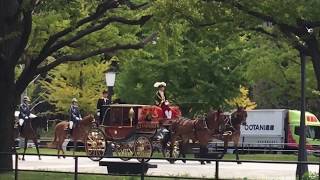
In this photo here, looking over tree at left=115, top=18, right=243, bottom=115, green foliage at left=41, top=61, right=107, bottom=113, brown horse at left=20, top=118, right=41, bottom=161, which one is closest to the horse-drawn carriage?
brown horse at left=20, top=118, right=41, bottom=161

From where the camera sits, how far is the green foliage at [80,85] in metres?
49.5

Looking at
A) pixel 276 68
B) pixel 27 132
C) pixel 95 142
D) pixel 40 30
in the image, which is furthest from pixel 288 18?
pixel 276 68

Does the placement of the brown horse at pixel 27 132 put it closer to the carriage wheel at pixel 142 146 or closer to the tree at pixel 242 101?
the carriage wheel at pixel 142 146

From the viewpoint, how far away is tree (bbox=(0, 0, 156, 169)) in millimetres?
20266

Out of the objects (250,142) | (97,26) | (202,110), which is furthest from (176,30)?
(250,142)

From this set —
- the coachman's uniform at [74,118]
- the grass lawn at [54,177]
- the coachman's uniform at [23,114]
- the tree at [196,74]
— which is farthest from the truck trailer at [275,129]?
the grass lawn at [54,177]

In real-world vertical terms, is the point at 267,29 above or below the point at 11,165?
above

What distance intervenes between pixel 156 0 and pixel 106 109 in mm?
8199

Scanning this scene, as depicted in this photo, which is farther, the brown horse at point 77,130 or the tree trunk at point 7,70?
the brown horse at point 77,130

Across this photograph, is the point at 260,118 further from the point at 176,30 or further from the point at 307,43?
the point at 307,43

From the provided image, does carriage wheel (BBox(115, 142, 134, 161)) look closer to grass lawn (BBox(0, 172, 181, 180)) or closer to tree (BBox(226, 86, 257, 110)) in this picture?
grass lawn (BBox(0, 172, 181, 180))

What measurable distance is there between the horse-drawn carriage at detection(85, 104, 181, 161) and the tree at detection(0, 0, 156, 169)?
288 cm

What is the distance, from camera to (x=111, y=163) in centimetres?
1955

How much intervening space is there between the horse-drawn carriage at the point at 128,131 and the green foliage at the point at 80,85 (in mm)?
22738
